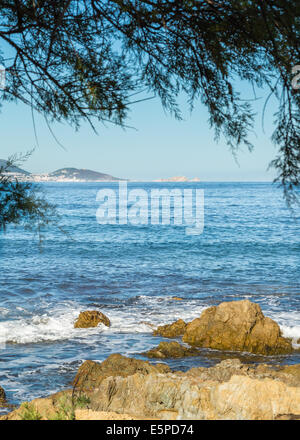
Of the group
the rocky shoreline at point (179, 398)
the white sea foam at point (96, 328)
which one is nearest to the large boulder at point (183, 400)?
the rocky shoreline at point (179, 398)

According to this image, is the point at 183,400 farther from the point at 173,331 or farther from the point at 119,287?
the point at 119,287

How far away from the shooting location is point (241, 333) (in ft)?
32.9

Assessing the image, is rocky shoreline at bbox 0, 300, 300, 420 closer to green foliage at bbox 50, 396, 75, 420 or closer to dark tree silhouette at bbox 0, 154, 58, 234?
green foliage at bbox 50, 396, 75, 420

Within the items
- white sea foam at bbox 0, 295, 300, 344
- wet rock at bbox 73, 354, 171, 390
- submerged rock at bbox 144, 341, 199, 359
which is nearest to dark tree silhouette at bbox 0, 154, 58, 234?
wet rock at bbox 73, 354, 171, 390

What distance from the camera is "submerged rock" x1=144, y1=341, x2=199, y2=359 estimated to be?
9.40m

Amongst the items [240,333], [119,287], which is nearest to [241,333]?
[240,333]

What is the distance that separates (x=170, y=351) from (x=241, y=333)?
5.26 feet

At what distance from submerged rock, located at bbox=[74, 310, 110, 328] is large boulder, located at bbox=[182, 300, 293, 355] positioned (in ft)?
8.83

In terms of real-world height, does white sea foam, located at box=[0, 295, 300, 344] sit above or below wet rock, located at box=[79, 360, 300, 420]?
below

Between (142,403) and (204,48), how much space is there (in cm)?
379

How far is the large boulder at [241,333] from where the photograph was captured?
394 inches
